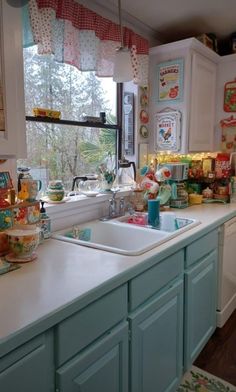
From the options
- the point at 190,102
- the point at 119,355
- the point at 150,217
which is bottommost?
the point at 119,355

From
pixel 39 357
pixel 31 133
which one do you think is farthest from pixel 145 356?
pixel 31 133

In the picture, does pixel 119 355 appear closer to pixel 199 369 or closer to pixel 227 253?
pixel 199 369

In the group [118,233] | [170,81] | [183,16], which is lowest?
[118,233]

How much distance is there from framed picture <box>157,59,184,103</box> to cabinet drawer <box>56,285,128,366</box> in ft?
5.75

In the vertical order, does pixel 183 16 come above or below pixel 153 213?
above

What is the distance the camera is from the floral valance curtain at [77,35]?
1.59 meters

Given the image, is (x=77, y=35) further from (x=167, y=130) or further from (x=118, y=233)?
(x=118, y=233)

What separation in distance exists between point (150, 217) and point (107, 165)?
59cm

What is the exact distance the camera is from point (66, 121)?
198cm

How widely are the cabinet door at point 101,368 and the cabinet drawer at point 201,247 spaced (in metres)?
0.62

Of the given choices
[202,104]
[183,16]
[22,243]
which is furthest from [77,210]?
[183,16]

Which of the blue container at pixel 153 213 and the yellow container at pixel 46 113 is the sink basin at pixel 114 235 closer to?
the blue container at pixel 153 213

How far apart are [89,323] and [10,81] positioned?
90cm

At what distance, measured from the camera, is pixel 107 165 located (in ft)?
7.85
